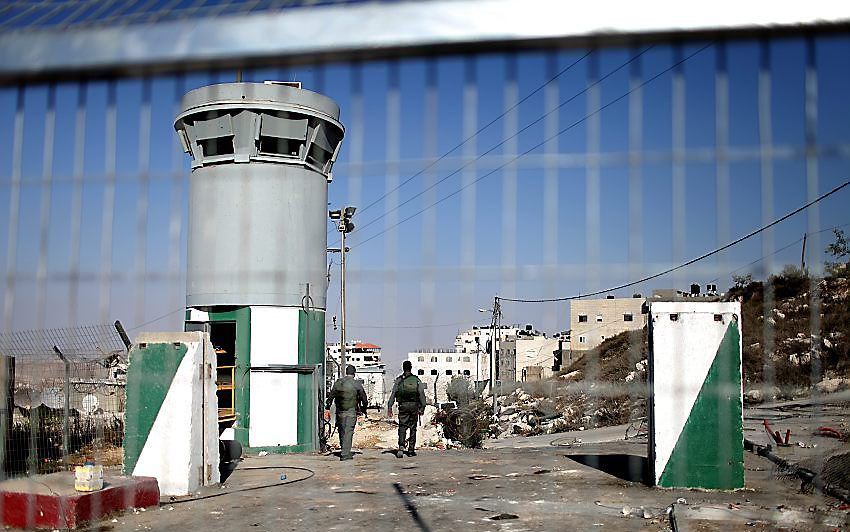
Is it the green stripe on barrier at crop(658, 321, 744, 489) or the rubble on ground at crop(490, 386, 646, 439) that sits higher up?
the green stripe on barrier at crop(658, 321, 744, 489)

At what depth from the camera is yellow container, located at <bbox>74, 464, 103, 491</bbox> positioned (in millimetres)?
7812

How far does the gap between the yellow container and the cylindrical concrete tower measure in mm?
2213

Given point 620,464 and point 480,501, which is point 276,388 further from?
point 480,501

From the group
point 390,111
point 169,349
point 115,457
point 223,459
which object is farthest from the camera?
point 115,457

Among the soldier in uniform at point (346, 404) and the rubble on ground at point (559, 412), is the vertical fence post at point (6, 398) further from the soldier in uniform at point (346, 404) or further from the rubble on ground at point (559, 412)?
the rubble on ground at point (559, 412)

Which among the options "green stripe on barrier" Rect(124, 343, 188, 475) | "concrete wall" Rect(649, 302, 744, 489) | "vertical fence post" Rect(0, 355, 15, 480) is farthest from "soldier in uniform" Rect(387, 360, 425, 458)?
"vertical fence post" Rect(0, 355, 15, 480)

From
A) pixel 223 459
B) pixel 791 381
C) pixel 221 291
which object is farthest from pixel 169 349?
pixel 791 381

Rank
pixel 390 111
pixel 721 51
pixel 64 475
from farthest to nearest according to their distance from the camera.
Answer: pixel 64 475, pixel 390 111, pixel 721 51

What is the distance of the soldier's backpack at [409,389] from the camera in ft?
41.1

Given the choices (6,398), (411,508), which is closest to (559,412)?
(411,508)

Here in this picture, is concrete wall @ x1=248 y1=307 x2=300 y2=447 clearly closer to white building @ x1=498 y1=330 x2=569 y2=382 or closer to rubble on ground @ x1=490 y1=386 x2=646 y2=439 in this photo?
rubble on ground @ x1=490 y1=386 x2=646 y2=439

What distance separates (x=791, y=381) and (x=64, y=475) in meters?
16.3

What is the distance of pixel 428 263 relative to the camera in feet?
12.2

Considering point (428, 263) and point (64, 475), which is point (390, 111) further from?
point (64, 475)
